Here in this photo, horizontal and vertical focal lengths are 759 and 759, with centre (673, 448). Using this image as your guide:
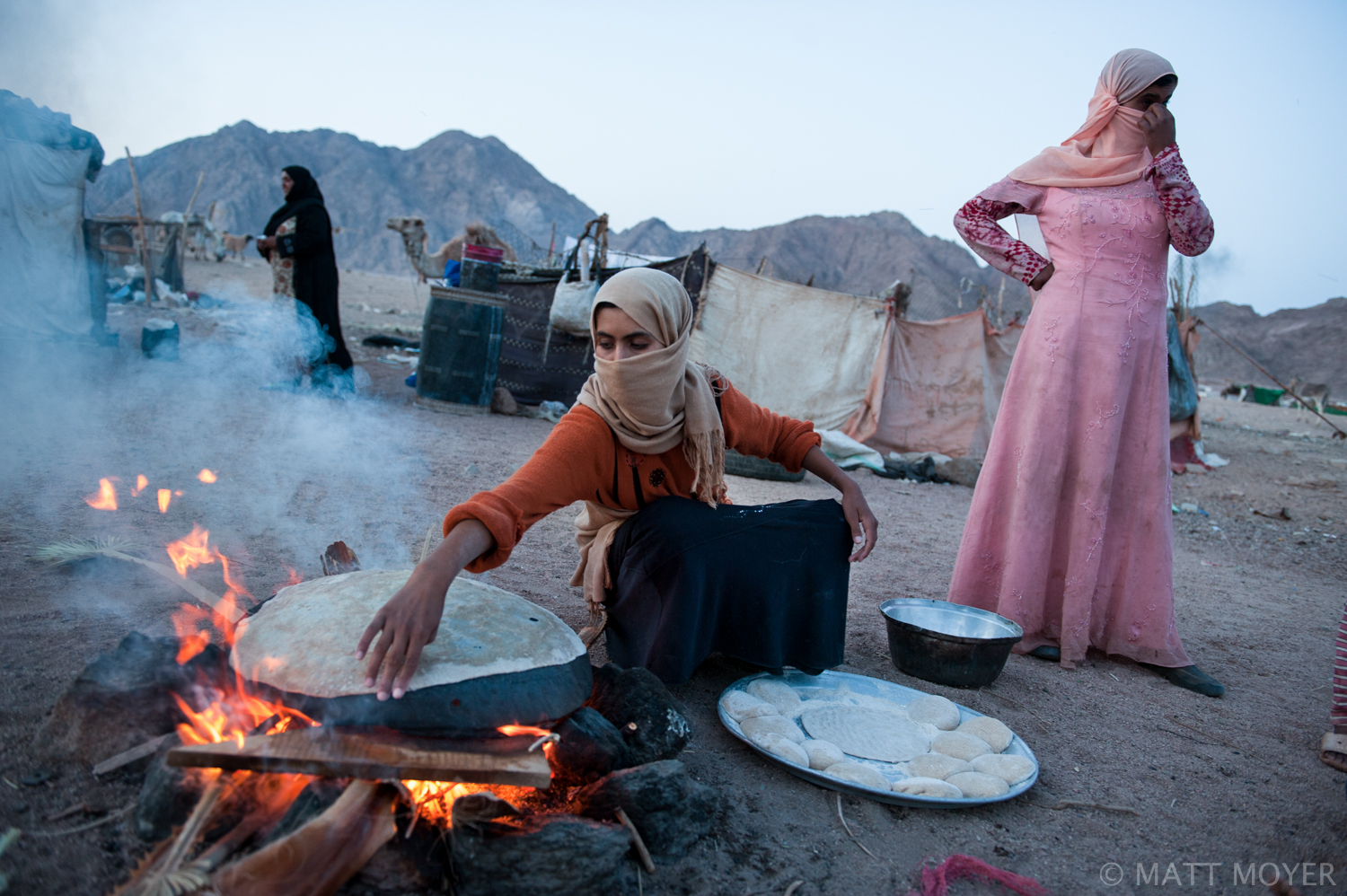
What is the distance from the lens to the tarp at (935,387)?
8758 millimetres

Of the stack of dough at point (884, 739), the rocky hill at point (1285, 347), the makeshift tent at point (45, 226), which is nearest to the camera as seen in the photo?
the stack of dough at point (884, 739)

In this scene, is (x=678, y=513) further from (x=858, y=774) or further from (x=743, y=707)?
(x=858, y=774)

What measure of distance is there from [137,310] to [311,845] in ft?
37.7

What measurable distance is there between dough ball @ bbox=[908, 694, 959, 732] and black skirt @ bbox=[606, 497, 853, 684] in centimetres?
27

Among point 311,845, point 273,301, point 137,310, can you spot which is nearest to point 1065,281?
point 311,845

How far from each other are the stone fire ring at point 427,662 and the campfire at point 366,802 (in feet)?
0.09

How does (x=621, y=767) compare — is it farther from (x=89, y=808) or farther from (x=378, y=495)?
(x=378, y=495)

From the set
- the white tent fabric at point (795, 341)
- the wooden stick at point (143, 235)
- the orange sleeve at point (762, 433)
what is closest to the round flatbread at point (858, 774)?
the orange sleeve at point (762, 433)

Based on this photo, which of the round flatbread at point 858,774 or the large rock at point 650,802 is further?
the round flatbread at point 858,774

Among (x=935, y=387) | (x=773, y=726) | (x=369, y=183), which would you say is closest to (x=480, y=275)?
(x=935, y=387)

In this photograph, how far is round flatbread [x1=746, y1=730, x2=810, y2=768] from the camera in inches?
73.9

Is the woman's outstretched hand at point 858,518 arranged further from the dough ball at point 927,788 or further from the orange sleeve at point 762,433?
the dough ball at point 927,788

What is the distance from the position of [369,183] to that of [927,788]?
87459mm

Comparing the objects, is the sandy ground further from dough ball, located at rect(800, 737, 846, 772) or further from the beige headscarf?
the beige headscarf
